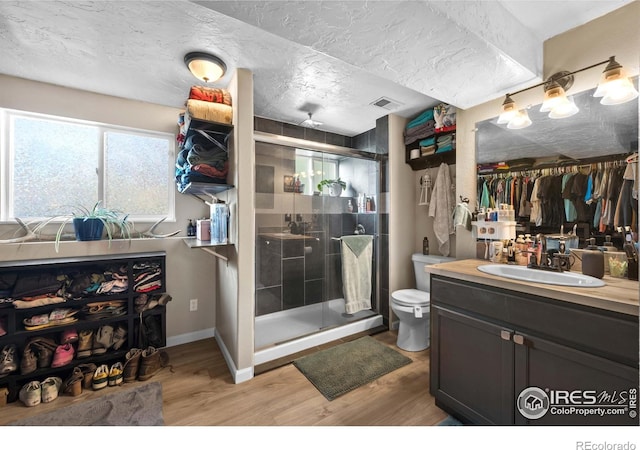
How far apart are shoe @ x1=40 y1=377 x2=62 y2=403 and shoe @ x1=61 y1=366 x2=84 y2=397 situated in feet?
0.14

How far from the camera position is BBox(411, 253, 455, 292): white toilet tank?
240 centimetres

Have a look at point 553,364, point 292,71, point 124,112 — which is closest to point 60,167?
point 124,112

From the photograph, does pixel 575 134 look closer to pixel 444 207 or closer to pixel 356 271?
pixel 444 207

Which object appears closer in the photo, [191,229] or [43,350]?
[43,350]

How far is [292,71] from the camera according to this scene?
179cm

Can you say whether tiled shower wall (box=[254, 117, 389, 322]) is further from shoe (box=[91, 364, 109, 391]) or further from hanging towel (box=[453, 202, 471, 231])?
shoe (box=[91, 364, 109, 391])

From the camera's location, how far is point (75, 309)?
5.90ft

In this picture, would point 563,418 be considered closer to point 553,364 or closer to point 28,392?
point 553,364

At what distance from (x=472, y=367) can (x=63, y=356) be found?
8.64 ft

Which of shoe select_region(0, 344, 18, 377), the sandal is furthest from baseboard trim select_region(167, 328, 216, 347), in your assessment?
shoe select_region(0, 344, 18, 377)

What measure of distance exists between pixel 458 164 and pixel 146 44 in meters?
2.34

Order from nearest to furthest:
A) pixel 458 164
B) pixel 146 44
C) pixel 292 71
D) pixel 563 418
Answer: pixel 563 418, pixel 146 44, pixel 292 71, pixel 458 164

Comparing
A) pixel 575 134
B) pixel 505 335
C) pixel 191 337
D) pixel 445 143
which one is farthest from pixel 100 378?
pixel 575 134

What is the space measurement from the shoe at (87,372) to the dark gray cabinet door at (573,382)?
259 centimetres
